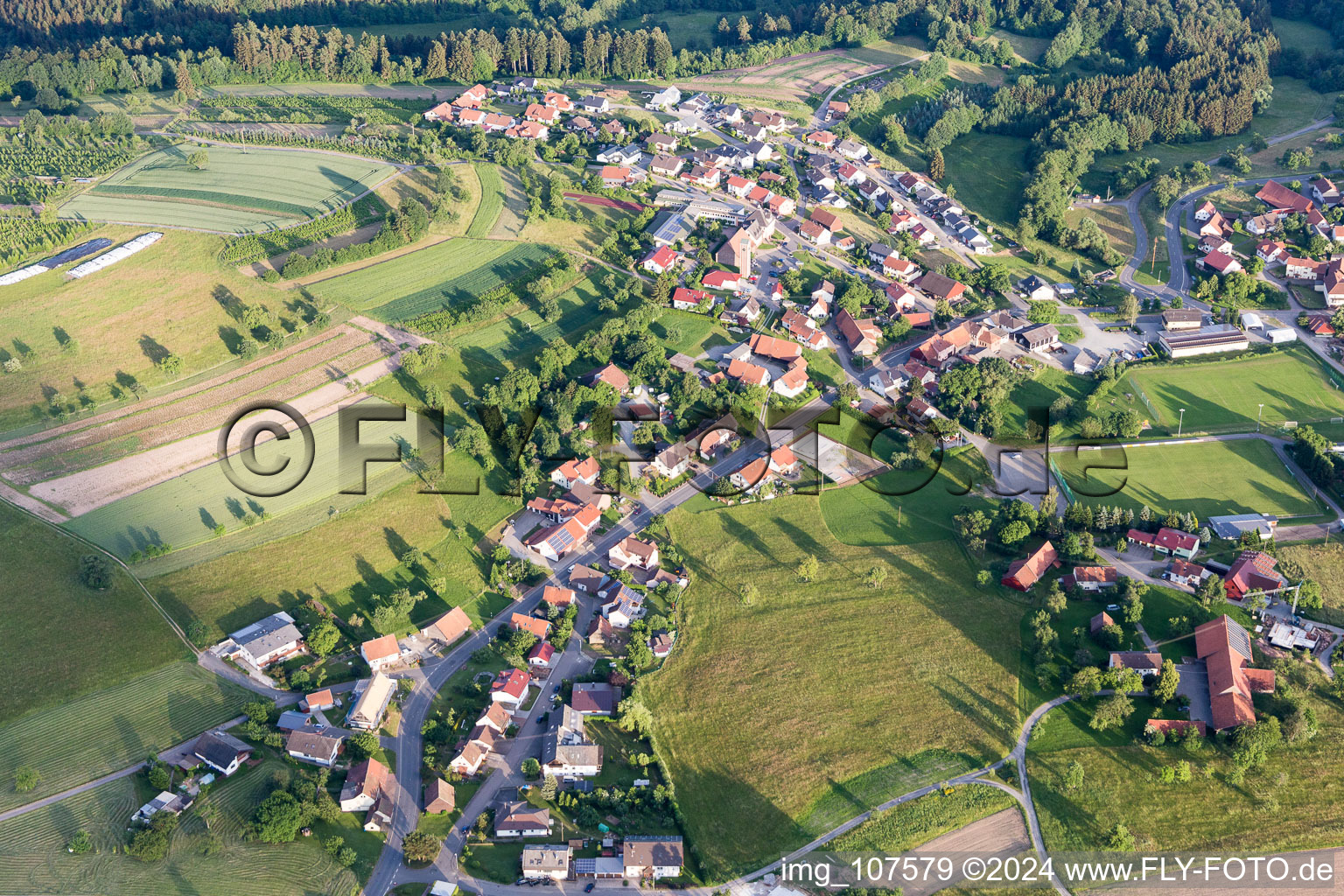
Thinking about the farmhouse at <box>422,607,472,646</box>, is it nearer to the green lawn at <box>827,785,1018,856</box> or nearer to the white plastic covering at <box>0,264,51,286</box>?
the green lawn at <box>827,785,1018,856</box>

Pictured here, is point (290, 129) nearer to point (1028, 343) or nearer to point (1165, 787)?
point (1028, 343)

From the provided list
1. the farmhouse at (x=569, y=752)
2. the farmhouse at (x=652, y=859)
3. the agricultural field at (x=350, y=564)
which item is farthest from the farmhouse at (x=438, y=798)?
the agricultural field at (x=350, y=564)

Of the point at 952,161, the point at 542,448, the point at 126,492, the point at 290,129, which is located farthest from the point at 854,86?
the point at 126,492

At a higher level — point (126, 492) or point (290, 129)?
point (290, 129)

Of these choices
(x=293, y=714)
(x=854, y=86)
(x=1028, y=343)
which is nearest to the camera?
(x=293, y=714)

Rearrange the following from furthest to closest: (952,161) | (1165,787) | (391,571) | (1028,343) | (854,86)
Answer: (854,86) < (952,161) < (1028,343) < (391,571) < (1165,787)

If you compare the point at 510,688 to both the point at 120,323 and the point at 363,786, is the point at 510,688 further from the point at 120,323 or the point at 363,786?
the point at 120,323

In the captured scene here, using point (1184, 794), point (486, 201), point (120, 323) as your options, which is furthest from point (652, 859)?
point (486, 201)
